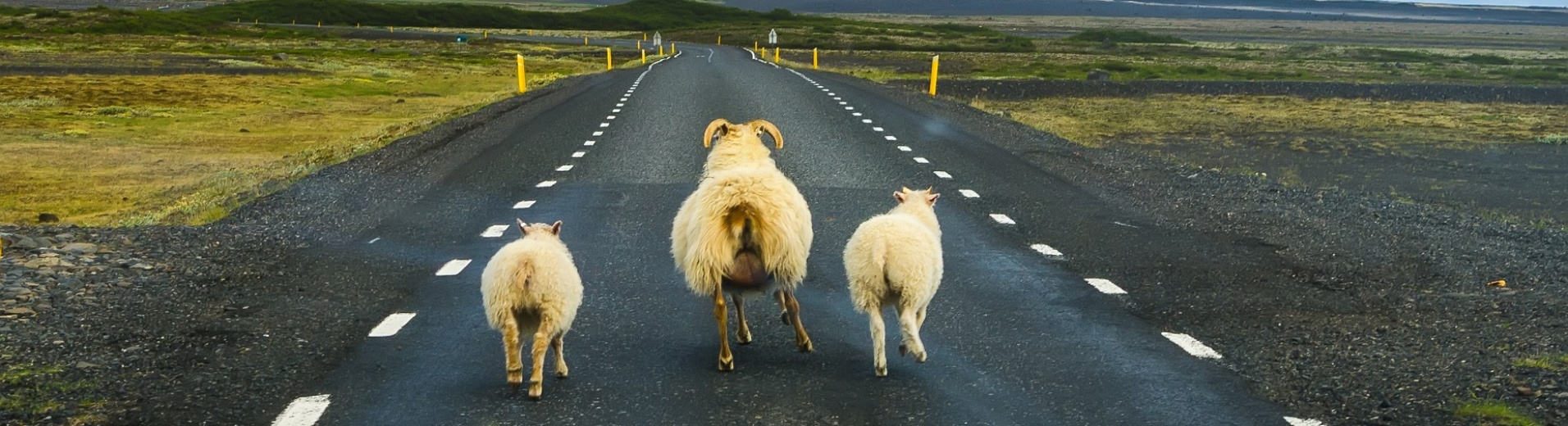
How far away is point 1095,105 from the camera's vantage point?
38.6 meters

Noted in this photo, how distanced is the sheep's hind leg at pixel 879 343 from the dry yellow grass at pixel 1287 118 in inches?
717

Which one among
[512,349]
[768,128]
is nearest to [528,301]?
[512,349]

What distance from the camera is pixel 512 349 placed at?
6.67 m

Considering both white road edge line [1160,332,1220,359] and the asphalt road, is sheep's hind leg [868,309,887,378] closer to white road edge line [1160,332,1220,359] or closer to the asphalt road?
the asphalt road

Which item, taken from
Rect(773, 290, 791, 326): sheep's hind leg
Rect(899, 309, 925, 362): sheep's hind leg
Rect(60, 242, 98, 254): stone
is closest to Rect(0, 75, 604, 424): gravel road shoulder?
Rect(60, 242, 98, 254): stone

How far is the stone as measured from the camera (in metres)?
10.8

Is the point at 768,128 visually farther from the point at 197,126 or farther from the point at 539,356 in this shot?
the point at 197,126

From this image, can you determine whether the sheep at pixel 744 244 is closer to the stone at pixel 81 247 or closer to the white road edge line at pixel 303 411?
the white road edge line at pixel 303 411

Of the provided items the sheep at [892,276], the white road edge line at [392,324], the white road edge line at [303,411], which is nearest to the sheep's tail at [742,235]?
the sheep at [892,276]

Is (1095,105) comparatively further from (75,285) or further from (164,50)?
(164,50)

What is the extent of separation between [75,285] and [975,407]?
6238mm

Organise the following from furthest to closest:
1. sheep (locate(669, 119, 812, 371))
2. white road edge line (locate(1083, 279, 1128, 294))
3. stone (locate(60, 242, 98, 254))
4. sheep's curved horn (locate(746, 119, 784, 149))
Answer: stone (locate(60, 242, 98, 254)) → white road edge line (locate(1083, 279, 1128, 294)) → sheep's curved horn (locate(746, 119, 784, 149)) → sheep (locate(669, 119, 812, 371))

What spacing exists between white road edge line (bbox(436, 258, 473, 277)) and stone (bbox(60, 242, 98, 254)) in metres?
2.71

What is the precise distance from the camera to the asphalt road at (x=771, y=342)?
21.5 ft
